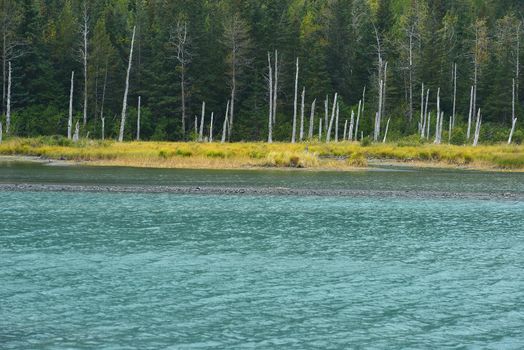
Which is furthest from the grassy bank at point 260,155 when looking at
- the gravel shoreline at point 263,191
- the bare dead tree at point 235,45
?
the bare dead tree at point 235,45

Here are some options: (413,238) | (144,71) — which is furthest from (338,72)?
(413,238)

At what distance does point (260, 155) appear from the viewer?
135 feet

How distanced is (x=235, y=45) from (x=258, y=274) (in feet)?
189

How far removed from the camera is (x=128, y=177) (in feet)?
104

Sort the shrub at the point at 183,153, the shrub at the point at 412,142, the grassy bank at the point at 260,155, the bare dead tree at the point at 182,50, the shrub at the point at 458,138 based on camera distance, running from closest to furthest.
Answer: the grassy bank at the point at 260,155 < the shrub at the point at 183,153 < the shrub at the point at 412,142 < the shrub at the point at 458,138 < the bare dead tree at the point at 182,50

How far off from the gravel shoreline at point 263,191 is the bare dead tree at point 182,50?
38.2 metres

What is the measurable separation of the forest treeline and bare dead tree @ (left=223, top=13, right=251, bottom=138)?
16 cm

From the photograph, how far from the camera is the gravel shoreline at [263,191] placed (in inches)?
1022

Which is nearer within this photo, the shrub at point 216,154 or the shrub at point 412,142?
the shrub at point 216,154

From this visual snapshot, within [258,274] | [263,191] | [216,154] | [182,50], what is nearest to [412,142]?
[216,154]

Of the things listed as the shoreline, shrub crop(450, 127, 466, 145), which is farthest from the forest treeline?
the shoreline

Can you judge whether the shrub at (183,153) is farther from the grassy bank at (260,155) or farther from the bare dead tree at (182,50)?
the bare dead tree at (182,50)

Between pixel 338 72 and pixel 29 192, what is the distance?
54092mm

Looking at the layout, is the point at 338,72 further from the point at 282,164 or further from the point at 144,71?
the point at 282,164
